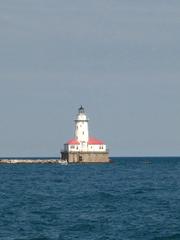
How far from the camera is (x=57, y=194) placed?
91.0 metres

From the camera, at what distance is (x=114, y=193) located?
3639 inches

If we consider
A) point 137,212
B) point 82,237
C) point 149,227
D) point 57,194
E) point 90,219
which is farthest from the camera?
point 57,194

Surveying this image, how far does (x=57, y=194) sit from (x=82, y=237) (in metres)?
34.4

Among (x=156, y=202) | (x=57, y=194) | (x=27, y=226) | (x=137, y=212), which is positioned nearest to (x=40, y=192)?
(x=57, y=194)

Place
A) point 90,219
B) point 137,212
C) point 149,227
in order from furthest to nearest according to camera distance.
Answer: point 137,212, point 90,219, point 149,227

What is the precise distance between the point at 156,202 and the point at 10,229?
23.2 m

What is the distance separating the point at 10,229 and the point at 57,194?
31.2 meters

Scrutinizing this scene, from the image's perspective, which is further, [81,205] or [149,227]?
[81,205]

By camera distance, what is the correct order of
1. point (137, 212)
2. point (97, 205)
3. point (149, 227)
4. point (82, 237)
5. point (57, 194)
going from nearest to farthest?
point (82, 237) < point (149, 227) < point (137, 212) < point (97, 205) < point (57, 194)

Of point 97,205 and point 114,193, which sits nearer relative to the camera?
point 97,205

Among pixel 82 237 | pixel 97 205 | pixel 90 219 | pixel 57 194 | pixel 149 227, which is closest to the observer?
pixel 82 237

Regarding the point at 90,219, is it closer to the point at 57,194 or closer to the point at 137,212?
the point at 137,212

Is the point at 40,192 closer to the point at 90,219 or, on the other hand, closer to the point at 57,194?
the point at 57,194

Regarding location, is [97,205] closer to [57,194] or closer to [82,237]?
[57,194]
